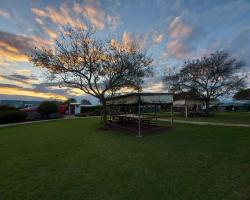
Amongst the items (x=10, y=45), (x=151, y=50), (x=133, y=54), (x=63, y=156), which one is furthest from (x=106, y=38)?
(x=63, y=156)

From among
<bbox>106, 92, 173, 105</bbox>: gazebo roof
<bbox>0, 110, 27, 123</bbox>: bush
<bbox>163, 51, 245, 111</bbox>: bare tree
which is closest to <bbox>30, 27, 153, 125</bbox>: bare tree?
<bbox>106, 92, 173, 105</bbox>: gazebo roof

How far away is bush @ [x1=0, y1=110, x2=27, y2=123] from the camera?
62.7 ft

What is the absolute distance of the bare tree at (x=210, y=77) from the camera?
21.9m

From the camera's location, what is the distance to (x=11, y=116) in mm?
19828

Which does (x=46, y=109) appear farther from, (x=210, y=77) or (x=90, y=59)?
(x=210, y=77)

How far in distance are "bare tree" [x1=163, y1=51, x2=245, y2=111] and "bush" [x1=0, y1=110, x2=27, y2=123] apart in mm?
21807

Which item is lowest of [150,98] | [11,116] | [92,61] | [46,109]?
[11,116]

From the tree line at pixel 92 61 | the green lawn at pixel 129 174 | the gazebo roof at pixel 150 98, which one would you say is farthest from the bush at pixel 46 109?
the green lawn at pixel 129 174

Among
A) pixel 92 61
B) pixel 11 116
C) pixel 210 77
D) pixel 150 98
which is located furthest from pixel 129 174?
pixel 210 77

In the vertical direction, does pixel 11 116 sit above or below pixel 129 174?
above

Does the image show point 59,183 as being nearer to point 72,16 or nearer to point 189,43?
point 72,16

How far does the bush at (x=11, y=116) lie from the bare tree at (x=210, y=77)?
859 inches

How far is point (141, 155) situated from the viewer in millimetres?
5426

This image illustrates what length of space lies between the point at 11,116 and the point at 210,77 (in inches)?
1048
